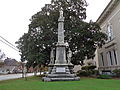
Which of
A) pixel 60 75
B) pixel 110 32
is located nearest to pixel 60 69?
pixel 60 75

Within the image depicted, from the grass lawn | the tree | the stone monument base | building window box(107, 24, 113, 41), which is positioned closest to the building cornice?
building window box(107, 24, 113, 41)

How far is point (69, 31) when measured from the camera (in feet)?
87.5

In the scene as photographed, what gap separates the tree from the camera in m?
25.6

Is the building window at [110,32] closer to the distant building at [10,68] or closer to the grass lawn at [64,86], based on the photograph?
the grass lawn at [64,86]

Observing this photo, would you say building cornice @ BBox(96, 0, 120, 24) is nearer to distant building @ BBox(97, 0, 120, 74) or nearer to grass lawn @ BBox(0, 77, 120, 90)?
distant building @ BBox(97, 0, 120, 74)

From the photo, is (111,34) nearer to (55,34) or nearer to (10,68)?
(55,34)

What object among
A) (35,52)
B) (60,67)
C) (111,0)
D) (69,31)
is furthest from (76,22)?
(60,67)

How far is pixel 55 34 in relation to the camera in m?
26.6

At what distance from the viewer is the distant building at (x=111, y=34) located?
25977 mm

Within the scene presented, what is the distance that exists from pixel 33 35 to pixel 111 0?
1414 cm

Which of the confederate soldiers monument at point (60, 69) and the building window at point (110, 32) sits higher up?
the building window at point (110, 32)

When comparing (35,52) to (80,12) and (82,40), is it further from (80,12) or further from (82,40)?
(80,12)

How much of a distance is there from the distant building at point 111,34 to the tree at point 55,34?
228 cm

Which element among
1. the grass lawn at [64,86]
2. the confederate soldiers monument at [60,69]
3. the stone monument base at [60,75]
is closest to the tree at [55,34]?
the confederate soldiers monument at [60,69]
